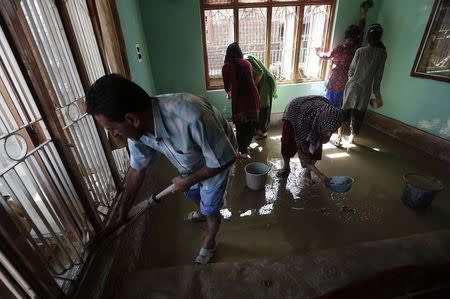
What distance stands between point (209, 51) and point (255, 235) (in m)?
3.42

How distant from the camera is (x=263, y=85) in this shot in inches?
142

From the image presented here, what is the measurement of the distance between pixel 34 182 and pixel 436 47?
4.80 meters

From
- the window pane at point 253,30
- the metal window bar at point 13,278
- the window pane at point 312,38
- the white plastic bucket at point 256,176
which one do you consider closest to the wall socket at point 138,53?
the window pane at point 253,30

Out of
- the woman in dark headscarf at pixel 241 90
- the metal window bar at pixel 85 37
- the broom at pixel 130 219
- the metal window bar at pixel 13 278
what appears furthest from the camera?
the woman in dark headscarf at pixel 241 90

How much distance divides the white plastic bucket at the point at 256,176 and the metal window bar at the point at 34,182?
1728 millimetres

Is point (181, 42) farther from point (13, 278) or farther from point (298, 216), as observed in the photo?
point (13, 278)

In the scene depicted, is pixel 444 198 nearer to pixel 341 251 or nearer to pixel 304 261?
pixel 341 251

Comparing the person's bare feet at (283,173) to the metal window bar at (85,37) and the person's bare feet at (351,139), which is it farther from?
the metal window bar at (85,37)

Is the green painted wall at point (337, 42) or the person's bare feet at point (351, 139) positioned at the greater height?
the green painted wall at point (337, 42)

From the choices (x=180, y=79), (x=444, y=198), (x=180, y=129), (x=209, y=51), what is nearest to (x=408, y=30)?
(x=444, y=198)

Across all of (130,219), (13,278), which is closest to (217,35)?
(130,219)

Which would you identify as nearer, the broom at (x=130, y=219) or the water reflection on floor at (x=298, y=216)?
the broom at (x=130, y=219)

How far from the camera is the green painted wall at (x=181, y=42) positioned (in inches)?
150

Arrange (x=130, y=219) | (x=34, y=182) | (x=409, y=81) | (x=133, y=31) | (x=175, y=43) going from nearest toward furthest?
(x=34, y=182), (x=130, y=219), (x=133, y=31), (x=409, y=81), (x=175, y=43)
